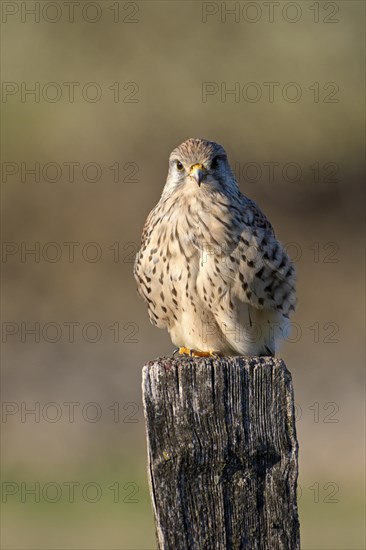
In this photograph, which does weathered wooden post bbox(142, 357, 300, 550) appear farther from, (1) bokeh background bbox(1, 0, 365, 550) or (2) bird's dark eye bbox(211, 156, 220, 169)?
(1) bokeh background bbox(1, 0, 365, 550)

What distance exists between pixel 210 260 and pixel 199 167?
1.57ft

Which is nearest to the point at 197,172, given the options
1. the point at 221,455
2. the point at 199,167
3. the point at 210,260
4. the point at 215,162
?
the point at 199,167

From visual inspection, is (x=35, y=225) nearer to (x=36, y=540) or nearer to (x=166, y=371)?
(x=36, y=540)

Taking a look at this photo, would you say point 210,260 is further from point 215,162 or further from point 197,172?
point 215,162

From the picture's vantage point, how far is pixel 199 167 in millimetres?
5730

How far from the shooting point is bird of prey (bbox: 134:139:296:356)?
18.4 feet

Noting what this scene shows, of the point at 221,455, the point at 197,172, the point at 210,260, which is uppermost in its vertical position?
the point at 197,172

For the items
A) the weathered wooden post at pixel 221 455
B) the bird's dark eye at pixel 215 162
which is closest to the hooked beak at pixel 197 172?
the bird's dark eye at pixel 215 162

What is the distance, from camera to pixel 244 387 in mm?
3270

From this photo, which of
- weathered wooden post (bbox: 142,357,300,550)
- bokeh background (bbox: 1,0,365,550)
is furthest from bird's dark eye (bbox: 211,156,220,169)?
bokeh background (bbox: 1,0,365,550)

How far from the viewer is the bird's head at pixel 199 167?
575cm

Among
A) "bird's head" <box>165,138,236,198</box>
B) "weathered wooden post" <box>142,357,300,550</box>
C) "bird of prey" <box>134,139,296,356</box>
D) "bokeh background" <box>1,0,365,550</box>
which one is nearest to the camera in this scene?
"weathered wooden post" <box>142,357,300,550</box>

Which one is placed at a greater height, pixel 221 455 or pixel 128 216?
pixel 128 216

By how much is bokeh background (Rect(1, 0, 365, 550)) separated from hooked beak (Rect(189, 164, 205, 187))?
16.3 ft
